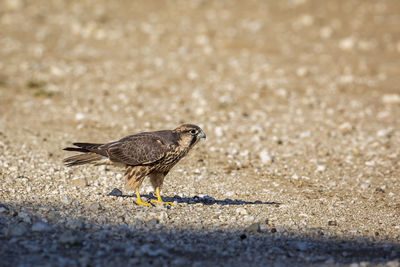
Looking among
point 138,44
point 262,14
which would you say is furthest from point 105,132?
point 262,14

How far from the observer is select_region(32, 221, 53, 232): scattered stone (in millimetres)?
6000

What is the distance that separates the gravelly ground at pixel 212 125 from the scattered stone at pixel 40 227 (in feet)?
0.08

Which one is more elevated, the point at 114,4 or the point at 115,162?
the point at 114,4

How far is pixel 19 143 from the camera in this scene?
10242 millimetres

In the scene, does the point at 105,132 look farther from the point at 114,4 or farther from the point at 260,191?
the point at 114,4

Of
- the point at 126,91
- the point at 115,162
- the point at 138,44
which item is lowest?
the point at 115,162

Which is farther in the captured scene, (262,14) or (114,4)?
(114,4)

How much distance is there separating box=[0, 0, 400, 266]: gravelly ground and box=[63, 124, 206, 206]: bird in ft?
1.37

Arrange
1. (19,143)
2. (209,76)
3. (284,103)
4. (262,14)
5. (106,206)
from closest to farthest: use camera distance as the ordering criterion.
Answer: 1. (106,206)
2. (19,143)
3. (284,103)
4. (209,76)
5. (262,14)

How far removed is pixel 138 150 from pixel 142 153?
0.26ft

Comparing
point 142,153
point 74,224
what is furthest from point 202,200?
point 74,224

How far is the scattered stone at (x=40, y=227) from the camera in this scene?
6.00 m

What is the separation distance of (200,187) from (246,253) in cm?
285

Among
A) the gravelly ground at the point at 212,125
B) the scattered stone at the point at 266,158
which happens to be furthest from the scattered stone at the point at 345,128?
the scattered stone at the point at 266,158
